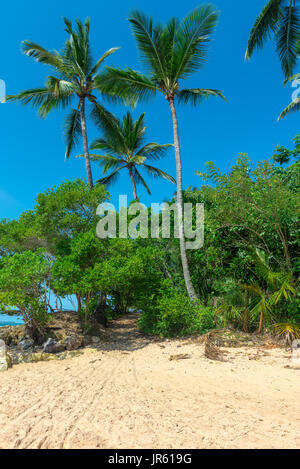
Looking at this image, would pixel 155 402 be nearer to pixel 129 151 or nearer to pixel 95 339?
pixel 95 339

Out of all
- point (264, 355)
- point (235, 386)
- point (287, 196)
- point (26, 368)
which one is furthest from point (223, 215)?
point (26, 368)

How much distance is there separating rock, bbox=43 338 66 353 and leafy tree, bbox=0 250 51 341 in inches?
24.7

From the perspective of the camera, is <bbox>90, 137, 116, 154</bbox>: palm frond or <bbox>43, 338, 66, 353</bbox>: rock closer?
<bbox>43, 338, 66, 353</bbox>: rock

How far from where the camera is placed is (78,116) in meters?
14.0

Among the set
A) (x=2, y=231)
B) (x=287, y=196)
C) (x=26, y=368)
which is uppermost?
(x=287, y=196)

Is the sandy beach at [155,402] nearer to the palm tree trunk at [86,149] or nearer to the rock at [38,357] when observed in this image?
the rock at [38,357]

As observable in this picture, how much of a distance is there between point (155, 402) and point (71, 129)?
547 inches

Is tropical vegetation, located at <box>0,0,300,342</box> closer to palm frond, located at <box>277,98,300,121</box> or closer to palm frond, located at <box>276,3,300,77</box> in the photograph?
palm frond, located at <box>276,3,300,77</box>

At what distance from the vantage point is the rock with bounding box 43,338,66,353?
739cm

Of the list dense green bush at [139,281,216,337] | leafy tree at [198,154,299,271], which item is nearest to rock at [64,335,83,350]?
dense green bush at [139,281,216,337]

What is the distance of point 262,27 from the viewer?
12.5 metres

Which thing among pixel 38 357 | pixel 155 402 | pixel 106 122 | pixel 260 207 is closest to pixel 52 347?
pixel 38 357

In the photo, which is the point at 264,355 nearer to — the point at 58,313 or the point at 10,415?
the point at 10,415

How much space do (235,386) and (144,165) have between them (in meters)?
16.2
